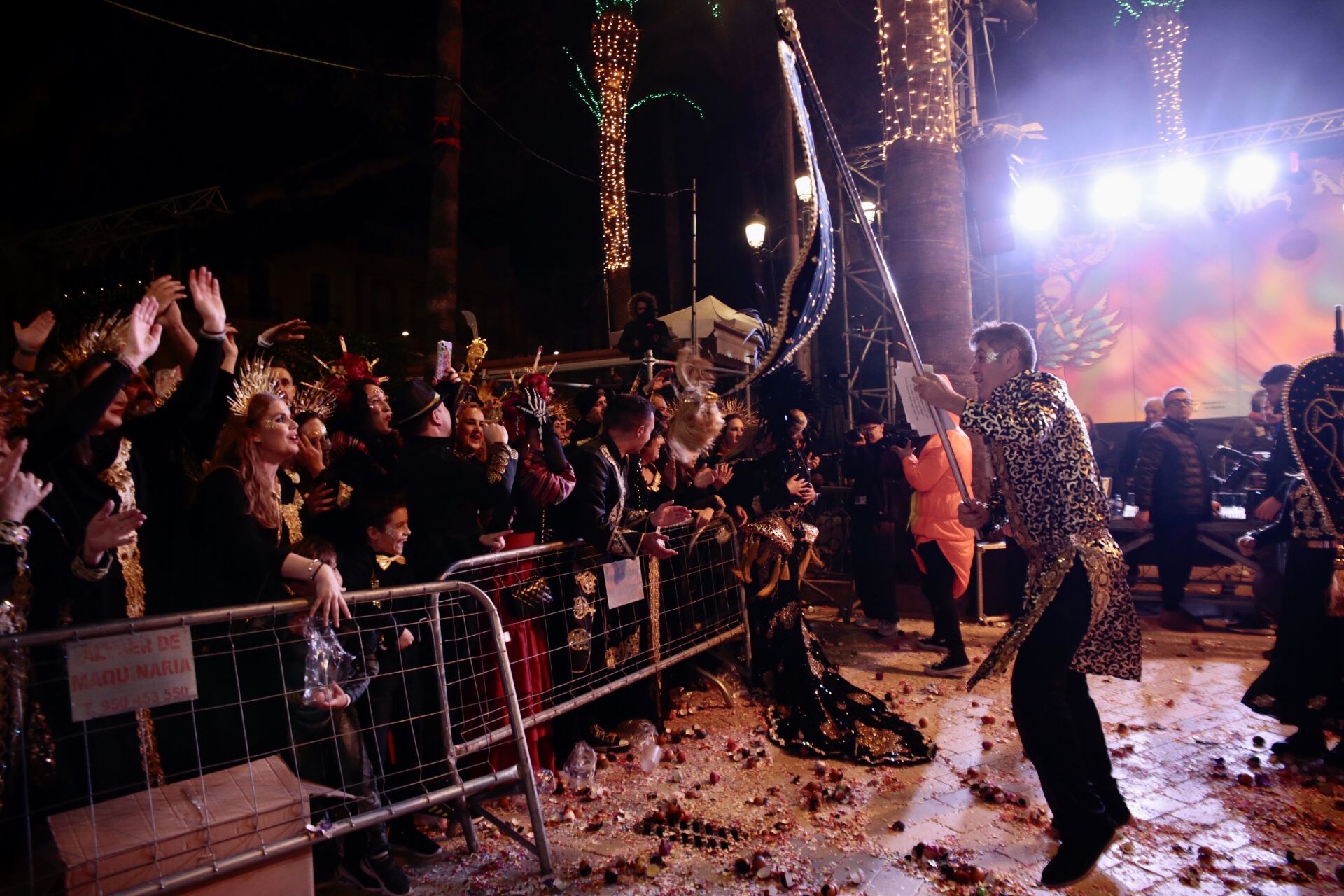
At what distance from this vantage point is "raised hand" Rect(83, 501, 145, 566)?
2.61 m

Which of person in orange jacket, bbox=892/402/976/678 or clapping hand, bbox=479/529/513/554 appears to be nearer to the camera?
clapping hand, bbox=479/529/513/554

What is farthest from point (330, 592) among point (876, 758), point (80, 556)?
point (876, 758)

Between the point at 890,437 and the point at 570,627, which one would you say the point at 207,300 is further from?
the point at 890,437

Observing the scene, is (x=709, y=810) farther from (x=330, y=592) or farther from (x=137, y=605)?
(x=137, y=605)

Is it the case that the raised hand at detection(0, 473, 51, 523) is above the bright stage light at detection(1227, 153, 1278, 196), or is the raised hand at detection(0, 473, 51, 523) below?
below

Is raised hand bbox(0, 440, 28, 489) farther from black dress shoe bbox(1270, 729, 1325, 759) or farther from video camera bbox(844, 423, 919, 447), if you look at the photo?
video camera bbox(844, 423, 919, 447)

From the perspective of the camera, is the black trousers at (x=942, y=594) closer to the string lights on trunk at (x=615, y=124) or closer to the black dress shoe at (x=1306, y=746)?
the black dress shoe at (x=1306, y=746)

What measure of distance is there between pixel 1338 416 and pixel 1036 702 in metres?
2.46

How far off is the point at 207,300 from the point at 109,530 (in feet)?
3.92

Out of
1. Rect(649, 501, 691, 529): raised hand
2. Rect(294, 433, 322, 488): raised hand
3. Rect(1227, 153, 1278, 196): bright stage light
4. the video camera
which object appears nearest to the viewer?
Rect(294, 433, 322, 488): raised hand

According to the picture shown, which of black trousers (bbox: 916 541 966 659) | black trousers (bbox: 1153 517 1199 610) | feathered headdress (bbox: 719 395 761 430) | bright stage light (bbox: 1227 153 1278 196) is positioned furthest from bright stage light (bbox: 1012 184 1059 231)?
black trousers (bbox: 916 541 966 659)

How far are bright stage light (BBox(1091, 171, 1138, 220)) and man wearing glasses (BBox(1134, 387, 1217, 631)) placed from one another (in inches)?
316

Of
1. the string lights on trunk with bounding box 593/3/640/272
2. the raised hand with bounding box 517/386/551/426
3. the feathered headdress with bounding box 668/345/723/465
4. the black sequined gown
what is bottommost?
the black sequined gown

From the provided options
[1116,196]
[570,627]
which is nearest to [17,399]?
Answer: [570,627]
